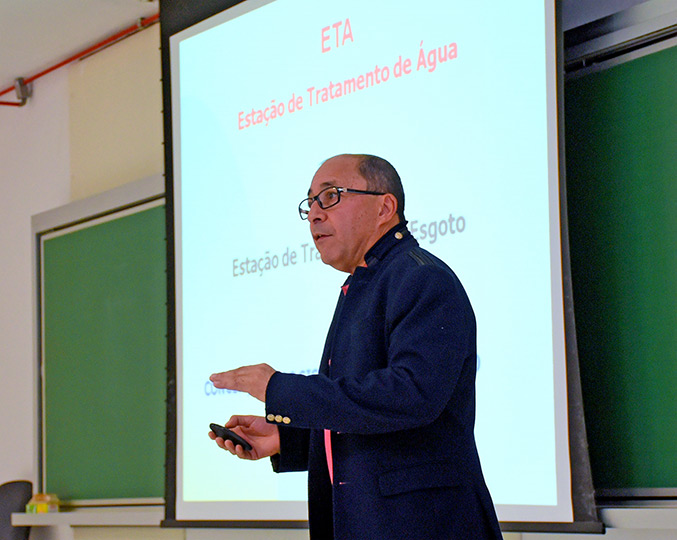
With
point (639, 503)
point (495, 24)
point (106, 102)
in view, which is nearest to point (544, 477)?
point (639, 503)

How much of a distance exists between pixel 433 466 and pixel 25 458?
3585mm

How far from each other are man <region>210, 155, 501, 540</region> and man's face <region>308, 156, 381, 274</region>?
37 mm

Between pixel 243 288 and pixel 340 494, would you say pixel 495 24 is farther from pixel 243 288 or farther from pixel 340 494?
pixel 340 494

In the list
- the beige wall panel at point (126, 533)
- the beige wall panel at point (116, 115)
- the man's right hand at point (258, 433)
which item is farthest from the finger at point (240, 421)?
the beige wall panel at point (116, 115)

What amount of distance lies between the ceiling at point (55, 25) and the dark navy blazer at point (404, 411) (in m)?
2.86

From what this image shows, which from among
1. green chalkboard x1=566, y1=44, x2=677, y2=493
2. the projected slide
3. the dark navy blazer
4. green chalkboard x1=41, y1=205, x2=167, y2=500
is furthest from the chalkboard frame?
the dark navy blazer

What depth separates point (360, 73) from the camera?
2758 mm

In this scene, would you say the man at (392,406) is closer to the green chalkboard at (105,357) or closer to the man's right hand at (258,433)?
the man's right hand at (258,433)

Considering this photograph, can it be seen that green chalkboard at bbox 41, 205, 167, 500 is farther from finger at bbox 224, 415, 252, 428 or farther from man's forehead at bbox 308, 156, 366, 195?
man's forehead at bbox 308, 156, 366, 195

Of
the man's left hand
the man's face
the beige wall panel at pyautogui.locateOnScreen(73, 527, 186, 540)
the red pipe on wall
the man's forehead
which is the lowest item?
the beige wall panel at pyautogui.locateOnScreen(73, 527, 186, 540)

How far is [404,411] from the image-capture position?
50.1 inches

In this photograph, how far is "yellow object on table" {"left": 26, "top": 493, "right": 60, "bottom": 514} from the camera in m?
4.08

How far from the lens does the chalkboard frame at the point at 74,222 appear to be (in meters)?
3.88

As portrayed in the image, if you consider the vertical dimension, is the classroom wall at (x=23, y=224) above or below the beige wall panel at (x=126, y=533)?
above
